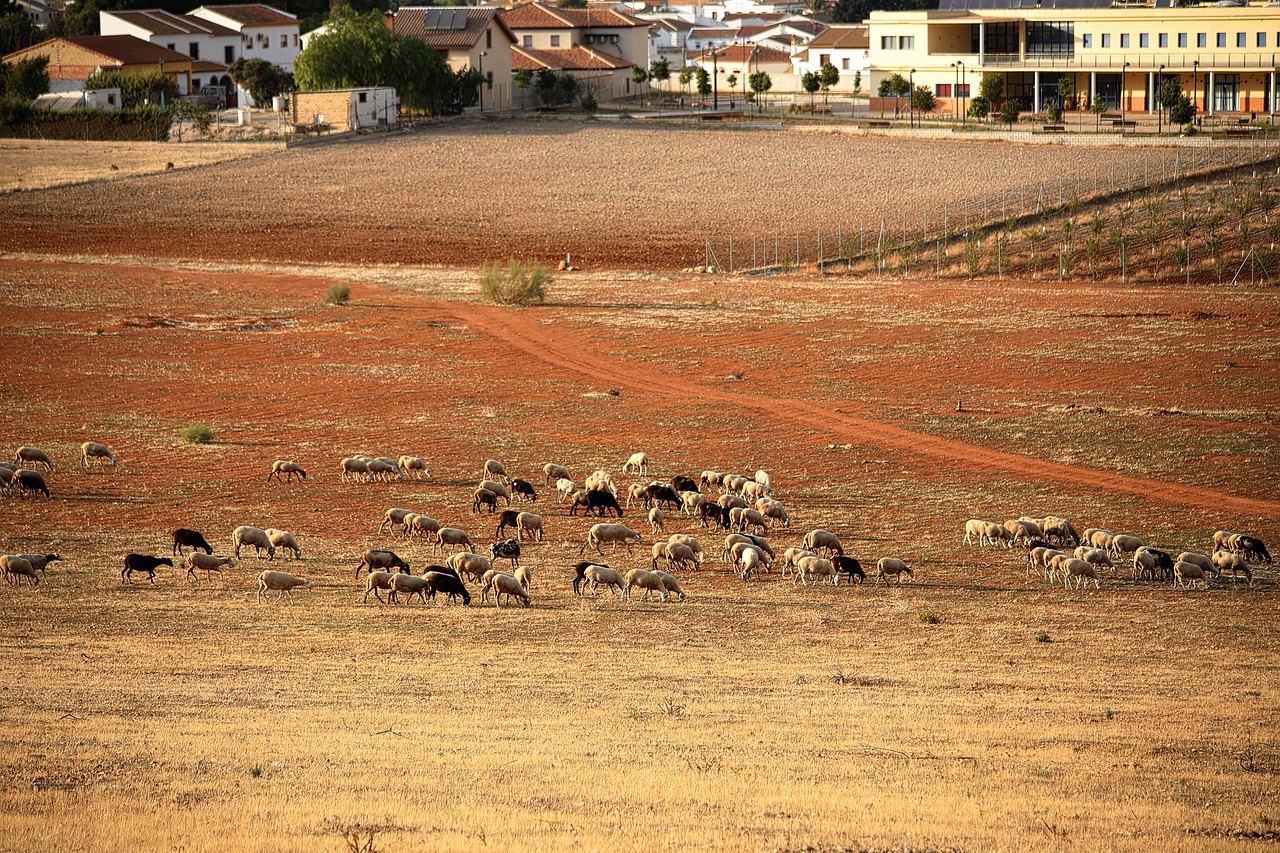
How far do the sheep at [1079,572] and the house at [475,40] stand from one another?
8645 centimetres

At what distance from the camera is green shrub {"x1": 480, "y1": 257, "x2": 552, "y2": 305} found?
46.0 m

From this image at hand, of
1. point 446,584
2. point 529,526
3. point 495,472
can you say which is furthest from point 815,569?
point 495,472

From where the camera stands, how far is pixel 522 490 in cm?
2408

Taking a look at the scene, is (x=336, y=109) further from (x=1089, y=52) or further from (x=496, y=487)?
(x=496, y=487)

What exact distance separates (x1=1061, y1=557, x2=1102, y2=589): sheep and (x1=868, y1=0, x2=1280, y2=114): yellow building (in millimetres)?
77118

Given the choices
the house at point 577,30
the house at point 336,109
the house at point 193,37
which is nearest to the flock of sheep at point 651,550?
the house at point 336,109

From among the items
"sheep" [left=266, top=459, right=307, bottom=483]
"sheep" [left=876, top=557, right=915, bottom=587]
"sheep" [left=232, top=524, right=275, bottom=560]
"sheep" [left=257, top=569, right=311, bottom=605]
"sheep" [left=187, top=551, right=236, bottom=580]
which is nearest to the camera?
"sheep" [left=257, top=569, right=311, bottom=605]

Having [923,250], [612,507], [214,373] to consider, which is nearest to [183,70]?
[923,250]

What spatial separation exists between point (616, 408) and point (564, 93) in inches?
3065

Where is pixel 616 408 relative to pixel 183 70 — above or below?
below

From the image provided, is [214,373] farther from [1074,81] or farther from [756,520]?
[1074,81]

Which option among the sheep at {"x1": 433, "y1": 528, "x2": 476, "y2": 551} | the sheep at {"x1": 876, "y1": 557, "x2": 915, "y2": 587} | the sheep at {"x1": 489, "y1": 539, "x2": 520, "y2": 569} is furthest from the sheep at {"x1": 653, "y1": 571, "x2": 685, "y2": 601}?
the sheep at {"x1": 433, "y1": 528, "x2": 476, "y2": 551}

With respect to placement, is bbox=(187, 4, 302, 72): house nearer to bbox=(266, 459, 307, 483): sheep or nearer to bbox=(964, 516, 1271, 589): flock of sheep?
bbox=(266, 459, 307, 483): sheep

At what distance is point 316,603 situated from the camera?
18.5 metres
